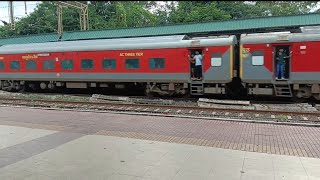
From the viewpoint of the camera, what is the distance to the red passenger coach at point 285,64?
14.2m

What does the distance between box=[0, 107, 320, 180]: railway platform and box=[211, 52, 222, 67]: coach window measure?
5448 mm

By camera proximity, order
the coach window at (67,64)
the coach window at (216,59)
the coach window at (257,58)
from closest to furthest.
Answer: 1. the coach window at (257,58)
2. the coach window at (216,59)
3. the coach window at (67,64)

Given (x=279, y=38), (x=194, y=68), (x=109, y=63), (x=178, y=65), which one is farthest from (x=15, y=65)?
(x=279, y=38)

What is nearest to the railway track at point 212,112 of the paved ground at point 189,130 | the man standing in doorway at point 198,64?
the paved ground at point 189,130

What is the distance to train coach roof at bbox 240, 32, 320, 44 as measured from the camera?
14.1 meters

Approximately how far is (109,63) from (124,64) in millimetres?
1025

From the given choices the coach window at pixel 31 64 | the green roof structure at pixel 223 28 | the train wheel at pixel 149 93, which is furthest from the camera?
the coach window at pixel 31 64

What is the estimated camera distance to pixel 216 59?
A: 15953mm

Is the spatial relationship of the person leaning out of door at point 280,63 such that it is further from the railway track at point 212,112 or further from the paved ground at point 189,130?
the paved ground at point 189,130

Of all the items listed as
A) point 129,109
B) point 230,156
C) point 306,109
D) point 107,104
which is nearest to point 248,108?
point 306,109

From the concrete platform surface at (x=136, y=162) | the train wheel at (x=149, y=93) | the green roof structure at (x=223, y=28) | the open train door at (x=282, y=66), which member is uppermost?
the green roof structure at (x=223, y=28)

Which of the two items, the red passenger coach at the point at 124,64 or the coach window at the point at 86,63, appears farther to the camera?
the coach window at the point at 86,63

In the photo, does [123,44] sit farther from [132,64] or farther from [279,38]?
[279,38]

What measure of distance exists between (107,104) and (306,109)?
8.59 meters
